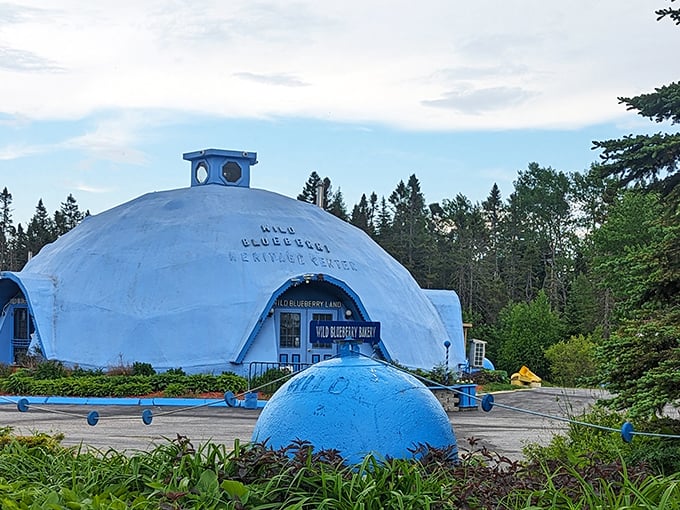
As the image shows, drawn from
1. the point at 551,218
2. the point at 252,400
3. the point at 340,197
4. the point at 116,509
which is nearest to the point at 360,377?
the point at 116,509

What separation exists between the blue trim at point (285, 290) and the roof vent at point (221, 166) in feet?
19.2

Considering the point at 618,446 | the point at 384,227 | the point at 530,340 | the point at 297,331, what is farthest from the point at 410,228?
the point at 618,446

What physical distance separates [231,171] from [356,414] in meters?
21.5

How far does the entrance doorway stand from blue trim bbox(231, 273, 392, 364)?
0.80 meters

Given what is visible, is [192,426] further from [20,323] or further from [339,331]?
[20,323]

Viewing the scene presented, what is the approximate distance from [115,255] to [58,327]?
2.32m

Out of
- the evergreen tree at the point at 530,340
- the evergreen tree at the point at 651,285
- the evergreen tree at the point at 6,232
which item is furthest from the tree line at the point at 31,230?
the evergreen tree at the point at 651,285

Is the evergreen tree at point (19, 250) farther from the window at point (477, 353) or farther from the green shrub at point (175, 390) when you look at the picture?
the green shrub at point (175, 390)

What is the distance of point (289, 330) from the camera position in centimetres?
2361

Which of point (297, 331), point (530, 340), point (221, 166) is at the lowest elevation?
point (530, 340)

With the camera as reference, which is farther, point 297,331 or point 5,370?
point 297,331

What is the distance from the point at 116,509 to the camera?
15.8ft

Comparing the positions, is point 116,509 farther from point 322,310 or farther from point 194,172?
point 194,172

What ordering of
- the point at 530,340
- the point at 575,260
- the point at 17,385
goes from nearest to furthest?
the point at 17,385 < the point at 530,340 < the point at 575,260
